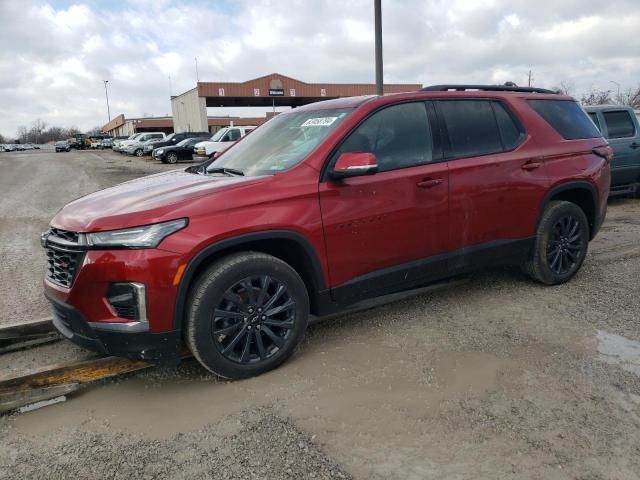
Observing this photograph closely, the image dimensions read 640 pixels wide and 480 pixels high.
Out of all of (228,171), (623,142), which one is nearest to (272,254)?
(228,171)

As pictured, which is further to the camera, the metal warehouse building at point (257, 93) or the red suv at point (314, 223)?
the metal warehouse building at point (257, 93)

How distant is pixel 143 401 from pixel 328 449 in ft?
4.05

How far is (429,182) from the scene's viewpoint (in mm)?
3848

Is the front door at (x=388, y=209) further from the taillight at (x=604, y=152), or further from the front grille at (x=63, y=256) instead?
the taillight at (x=604, y=152)

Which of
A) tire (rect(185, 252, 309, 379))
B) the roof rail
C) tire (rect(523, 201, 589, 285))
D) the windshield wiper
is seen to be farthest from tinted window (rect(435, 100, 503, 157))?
tire (rect(185, 252, 309, 379))

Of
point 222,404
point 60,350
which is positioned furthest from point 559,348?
point 60,350

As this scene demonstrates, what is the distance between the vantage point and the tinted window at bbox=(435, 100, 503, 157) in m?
4.12

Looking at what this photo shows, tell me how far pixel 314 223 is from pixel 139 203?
1098 mm

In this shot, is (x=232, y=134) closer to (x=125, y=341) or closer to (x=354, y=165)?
(x=354, y=165)

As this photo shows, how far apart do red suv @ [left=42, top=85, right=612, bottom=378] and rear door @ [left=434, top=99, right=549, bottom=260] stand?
13 mm

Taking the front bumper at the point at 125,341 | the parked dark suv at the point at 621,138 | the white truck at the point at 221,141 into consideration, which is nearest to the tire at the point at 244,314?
the front bumper at the point at 125,341

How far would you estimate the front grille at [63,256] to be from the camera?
2.99 m

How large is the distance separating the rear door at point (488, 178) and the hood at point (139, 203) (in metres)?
1.67

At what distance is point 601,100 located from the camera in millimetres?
35688
